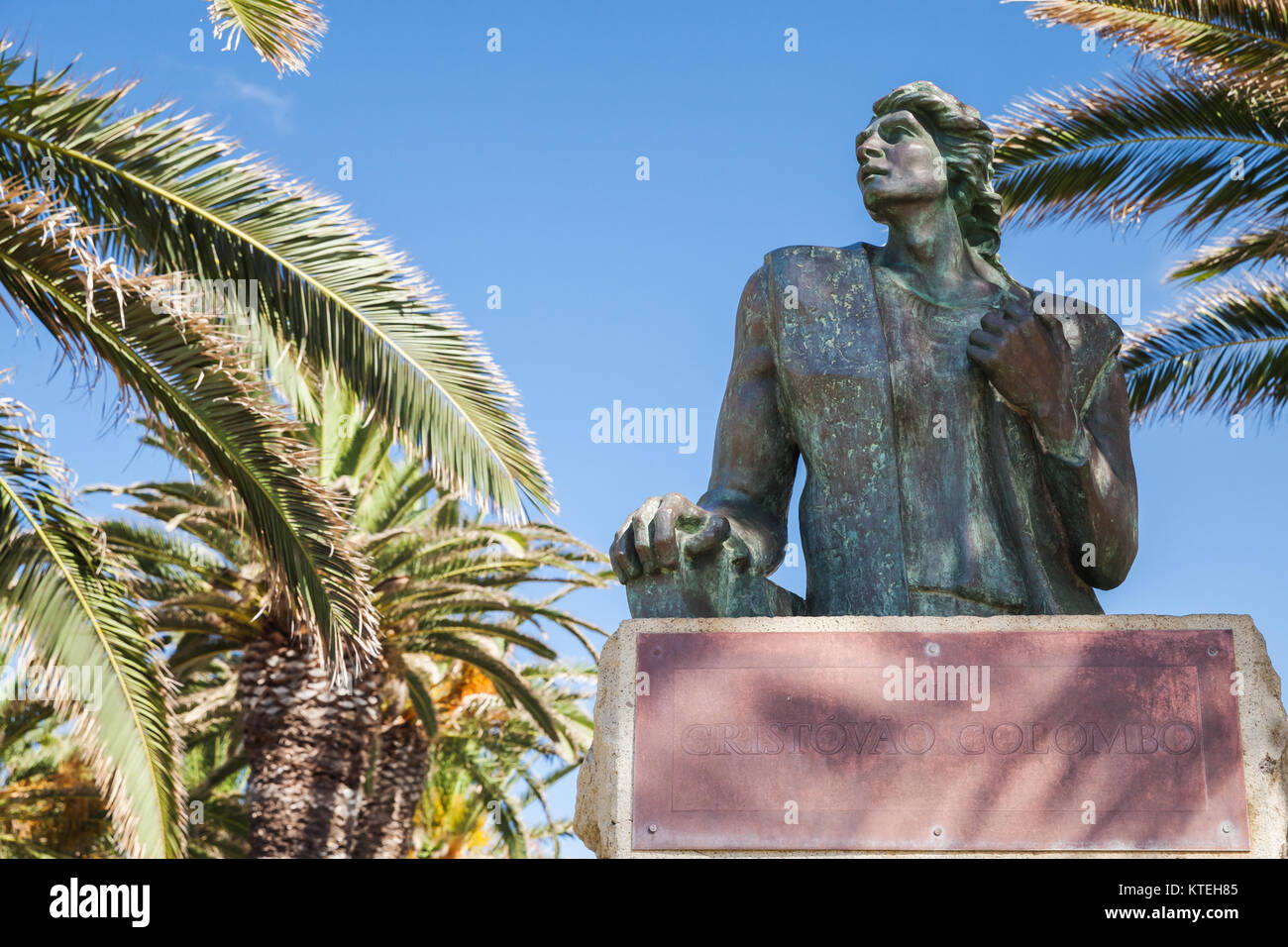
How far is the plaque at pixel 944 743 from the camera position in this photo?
3.27m

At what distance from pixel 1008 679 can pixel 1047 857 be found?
369 mm

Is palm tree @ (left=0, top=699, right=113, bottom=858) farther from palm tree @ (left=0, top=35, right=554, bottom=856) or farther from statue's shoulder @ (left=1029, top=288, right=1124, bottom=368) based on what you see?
statue's shoulder @ (left=1029, top=288, right=1124, bottom=368)

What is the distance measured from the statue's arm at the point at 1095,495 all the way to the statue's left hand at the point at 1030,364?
4 cm

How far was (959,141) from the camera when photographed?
4.37 meters

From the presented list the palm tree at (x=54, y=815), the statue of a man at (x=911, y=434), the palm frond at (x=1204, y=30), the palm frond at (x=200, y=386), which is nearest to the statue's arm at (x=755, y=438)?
the statue of a man at (x=911, y=434)

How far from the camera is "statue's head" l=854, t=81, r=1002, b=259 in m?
4.24

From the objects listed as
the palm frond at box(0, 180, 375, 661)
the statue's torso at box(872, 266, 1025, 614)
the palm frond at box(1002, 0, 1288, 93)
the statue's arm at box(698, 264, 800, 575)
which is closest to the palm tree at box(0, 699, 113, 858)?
the palm frond at box(0, 180, 375, 661)

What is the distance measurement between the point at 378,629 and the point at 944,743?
38.2 feet

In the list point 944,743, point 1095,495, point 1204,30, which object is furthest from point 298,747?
point 944,743

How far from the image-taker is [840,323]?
4066 mm

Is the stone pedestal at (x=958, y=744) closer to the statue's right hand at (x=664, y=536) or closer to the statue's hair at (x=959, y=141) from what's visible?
the statue's right hand at (x=664, y=536)

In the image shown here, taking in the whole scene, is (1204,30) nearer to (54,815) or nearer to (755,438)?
(755,438)

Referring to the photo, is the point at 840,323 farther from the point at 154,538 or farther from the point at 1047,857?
the point at 154,538

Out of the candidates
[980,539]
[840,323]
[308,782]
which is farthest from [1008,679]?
[308,782]
